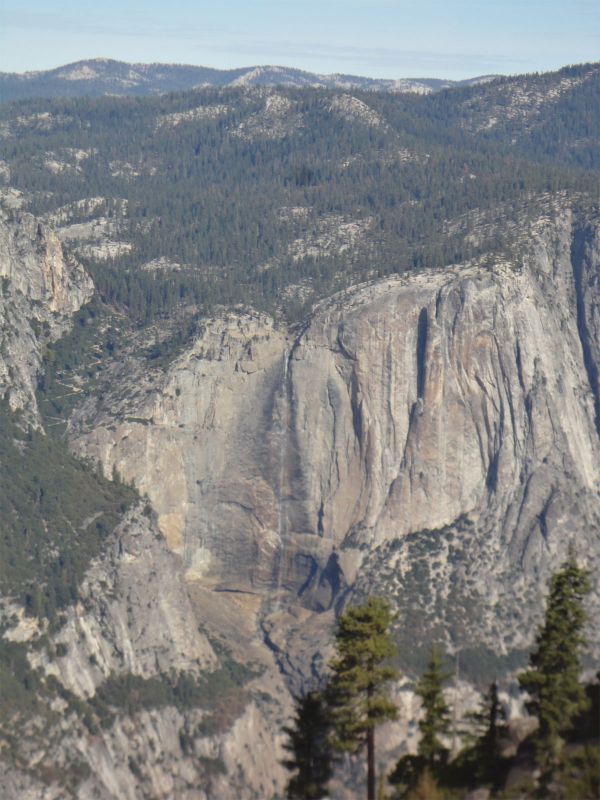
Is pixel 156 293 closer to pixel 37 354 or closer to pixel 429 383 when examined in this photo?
pixel 37 354

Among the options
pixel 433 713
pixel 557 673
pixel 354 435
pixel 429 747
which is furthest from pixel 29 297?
pixel 557 673

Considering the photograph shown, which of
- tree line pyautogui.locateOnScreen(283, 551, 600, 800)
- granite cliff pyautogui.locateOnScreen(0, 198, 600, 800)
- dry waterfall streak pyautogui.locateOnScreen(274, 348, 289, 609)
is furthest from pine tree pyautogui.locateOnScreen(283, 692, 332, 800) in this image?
dry waterfall streak pyautogui.locateOnScreen(274, 348, 289, 609)

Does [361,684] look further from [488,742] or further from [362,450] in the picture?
[362,450]

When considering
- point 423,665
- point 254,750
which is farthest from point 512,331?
point 254,750

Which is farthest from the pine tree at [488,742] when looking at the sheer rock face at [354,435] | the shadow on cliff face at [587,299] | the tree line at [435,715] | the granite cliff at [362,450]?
the shadow on cliff face at [587,299]

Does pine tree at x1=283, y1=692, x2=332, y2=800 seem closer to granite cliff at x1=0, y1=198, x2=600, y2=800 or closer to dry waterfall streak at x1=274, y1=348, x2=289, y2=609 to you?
granite cliff at x1=0, y1=198, x2=600, y2=800
